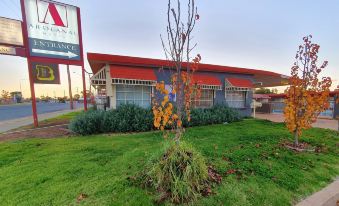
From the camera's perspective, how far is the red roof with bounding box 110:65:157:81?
8594mm

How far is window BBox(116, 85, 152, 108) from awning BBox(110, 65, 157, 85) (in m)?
0.83

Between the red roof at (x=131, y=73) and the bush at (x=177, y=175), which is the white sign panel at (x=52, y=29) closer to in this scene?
the red roof at (x=131, y=73)

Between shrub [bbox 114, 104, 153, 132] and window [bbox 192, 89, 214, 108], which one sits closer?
shrub [bbox 114, 104, 153, 132]

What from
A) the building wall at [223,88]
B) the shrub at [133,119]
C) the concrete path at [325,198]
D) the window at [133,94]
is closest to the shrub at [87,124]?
the shrub at [133,119]

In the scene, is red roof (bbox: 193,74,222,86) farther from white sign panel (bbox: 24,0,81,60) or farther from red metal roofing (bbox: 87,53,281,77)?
white sign panel (bbox: 24,0,81,60)

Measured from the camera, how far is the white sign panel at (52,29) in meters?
9.72

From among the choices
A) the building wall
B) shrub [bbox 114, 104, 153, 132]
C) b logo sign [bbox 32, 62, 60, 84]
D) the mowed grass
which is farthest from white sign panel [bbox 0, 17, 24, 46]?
the building wall

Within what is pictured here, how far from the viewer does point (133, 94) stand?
32.6 ft

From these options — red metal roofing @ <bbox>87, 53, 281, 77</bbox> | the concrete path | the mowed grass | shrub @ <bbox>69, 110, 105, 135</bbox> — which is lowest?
the concrete path

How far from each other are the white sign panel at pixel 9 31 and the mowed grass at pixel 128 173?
24.8 ft

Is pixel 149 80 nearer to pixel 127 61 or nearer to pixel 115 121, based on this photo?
pixel 127 61

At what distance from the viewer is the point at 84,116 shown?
7.84 metres

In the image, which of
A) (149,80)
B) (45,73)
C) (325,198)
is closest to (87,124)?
(149,80)

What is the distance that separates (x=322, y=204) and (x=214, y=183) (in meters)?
1.76
